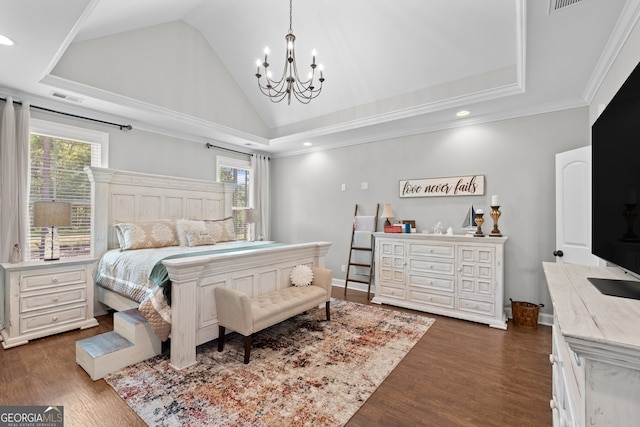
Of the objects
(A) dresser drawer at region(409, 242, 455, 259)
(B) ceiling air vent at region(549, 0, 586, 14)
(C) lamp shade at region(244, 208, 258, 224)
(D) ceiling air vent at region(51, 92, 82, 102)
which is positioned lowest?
(A) dresser drawer at region(409, 242, 455, 259)

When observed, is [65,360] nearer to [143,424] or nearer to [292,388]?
[143,424]

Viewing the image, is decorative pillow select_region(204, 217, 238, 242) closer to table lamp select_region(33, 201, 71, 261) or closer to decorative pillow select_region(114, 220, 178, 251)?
decorative pillow select_region(114, 220, 178, 251)

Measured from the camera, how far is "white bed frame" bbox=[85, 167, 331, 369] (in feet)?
7.90

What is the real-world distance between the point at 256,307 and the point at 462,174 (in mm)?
3227

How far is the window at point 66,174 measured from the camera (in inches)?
135

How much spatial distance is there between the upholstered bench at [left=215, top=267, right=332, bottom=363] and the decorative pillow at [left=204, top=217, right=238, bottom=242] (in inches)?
65.7

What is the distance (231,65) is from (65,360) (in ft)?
14.4

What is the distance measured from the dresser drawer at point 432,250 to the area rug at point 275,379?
1034 millimetres

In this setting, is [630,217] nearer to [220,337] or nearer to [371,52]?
[220,337]

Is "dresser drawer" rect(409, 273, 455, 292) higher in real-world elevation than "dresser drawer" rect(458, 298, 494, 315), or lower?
higher

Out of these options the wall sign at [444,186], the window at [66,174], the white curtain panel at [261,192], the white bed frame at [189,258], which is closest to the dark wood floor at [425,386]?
the white bed frame at [189,258]

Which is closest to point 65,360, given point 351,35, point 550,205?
point 351,35

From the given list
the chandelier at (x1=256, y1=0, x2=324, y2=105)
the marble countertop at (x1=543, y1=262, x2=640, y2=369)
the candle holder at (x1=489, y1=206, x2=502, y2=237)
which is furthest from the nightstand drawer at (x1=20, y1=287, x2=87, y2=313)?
the candle holder at (x1=489, y1=206, x2=502, y2=237)

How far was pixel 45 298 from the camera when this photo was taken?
2984mm
